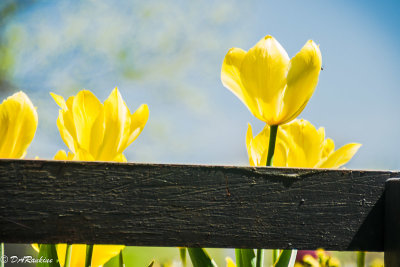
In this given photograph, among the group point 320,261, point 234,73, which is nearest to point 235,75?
point 234,73

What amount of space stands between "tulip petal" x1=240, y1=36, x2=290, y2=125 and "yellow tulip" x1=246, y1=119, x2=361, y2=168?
40 mm

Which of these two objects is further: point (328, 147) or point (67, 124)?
point (328, 147)

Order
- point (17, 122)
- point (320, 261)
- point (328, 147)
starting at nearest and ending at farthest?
1. point (17, 122)
2. point (328, 147)
3. point (320, 261)

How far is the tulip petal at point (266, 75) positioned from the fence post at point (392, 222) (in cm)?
12

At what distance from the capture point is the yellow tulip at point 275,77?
1.35 feet

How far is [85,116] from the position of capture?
405 millimetres

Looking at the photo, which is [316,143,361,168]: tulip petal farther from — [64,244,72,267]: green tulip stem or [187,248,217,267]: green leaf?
[64,244,72,267]: green tulip stem

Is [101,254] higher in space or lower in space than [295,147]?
lower

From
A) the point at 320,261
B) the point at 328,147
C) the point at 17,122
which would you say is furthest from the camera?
the point at 320,261

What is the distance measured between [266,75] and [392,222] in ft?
0.56

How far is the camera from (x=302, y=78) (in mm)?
413

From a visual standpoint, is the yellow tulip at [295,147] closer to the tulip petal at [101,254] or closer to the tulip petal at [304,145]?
the tulip petal at [304,145]

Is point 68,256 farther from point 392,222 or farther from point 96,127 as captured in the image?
point 392,222

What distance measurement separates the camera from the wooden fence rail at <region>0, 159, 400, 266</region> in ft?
1.26
